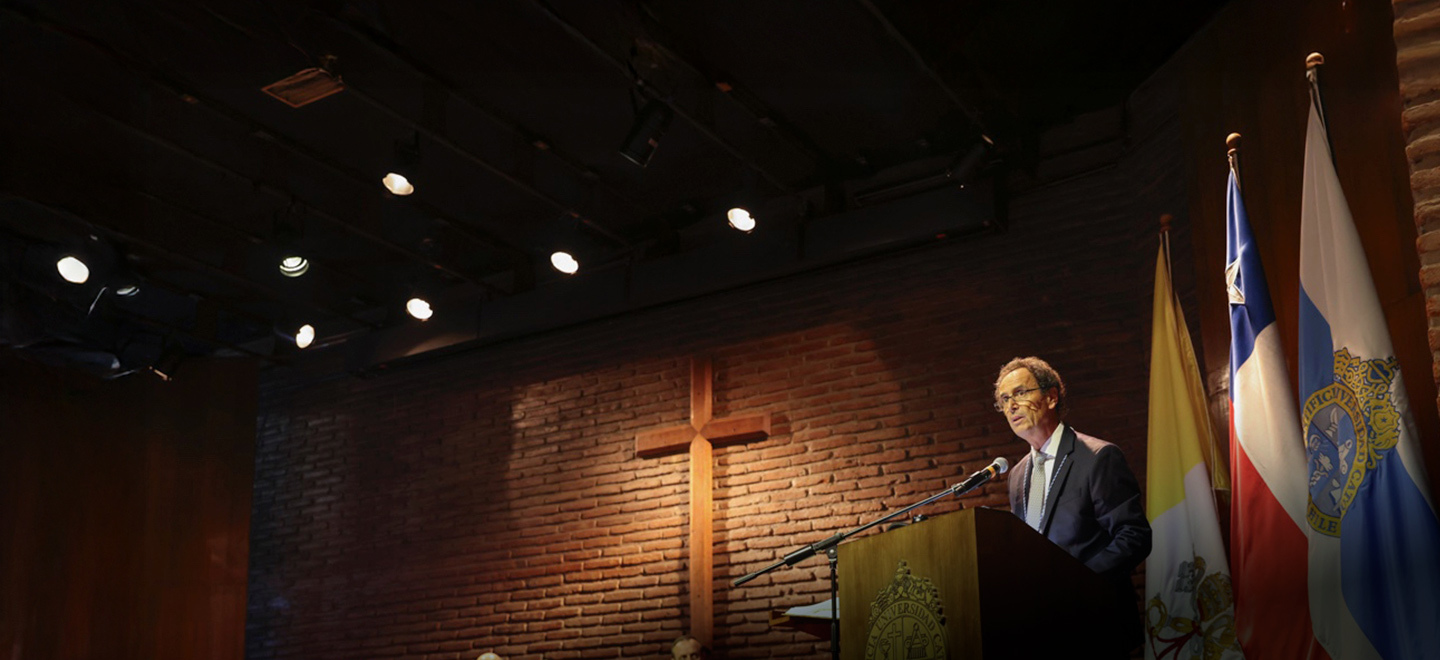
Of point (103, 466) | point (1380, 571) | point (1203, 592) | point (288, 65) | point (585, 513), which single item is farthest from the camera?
point (103, 466)

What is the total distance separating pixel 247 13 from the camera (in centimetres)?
600

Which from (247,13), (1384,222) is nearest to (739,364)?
(247,13)

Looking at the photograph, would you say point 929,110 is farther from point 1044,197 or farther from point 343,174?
point 343,174

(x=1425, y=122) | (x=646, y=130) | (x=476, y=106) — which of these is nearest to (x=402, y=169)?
(x=476, y=106)

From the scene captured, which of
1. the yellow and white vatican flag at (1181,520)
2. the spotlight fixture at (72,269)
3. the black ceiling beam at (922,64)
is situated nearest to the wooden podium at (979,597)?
the yellow and white vatican flag at (1181,520)

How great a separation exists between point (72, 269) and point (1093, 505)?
616cm

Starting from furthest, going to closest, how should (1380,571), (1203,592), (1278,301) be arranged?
(1278,301) → (1203,592) → (1380,571)

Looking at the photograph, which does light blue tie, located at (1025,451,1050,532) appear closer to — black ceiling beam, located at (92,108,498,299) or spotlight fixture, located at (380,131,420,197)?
spotlight fixture, located at (380,131,420,197)

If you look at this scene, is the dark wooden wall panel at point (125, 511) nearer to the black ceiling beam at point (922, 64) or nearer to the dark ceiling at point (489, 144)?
the dark ceiling at point (489, 144)

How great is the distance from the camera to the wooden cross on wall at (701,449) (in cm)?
733

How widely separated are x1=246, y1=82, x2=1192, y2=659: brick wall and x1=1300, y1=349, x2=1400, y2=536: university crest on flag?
2.33m

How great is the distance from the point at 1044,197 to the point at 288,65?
4161mm

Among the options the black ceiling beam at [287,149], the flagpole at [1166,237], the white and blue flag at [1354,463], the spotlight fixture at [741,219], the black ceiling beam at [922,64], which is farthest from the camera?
the spotlight fixture at [741,219]

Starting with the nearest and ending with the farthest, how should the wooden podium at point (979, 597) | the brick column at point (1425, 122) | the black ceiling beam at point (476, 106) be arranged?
1. the wooden podium at point (979, 597)
2. the brick column at point (1425, 122)
3. the black ceiling beam at point (476, 106)
